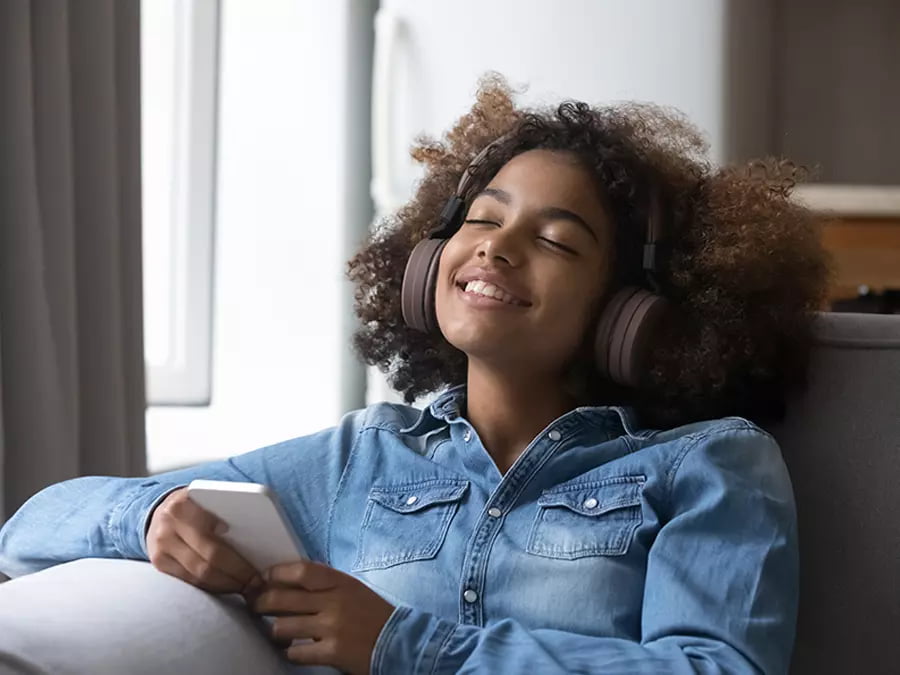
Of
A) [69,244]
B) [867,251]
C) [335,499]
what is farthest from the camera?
[867,251]

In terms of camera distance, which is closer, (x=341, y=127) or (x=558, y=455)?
(x=558, y=455)

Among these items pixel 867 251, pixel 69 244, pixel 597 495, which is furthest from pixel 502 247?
pixel 867 251

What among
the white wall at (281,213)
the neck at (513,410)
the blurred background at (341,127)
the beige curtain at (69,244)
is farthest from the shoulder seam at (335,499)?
the white wall at (281,213)

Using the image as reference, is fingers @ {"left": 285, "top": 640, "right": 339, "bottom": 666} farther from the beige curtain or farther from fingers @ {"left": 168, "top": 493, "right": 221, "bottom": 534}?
the beige curtain

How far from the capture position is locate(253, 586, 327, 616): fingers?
100 cm

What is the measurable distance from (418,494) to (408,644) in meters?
0.25

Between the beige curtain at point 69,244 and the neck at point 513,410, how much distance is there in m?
0.69

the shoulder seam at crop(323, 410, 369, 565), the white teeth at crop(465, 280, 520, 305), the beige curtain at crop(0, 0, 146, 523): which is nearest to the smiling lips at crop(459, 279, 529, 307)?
the white teeth at crop(465, 280, 520, 305)

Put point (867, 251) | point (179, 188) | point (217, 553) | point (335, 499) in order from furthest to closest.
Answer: point (179, 188), point (867, 251), point (335, 499), point (217, 553)

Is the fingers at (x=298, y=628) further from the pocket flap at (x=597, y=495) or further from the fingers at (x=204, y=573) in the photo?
the pocket flap at (x=597, y=495)

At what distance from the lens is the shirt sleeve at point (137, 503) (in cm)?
118

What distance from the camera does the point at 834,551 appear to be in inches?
46.6

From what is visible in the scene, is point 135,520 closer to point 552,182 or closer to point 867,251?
point 552,182

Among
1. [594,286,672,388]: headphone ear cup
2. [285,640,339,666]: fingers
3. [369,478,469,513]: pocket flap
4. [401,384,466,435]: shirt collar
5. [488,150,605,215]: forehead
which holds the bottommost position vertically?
[285,640,339,666]: fingers
